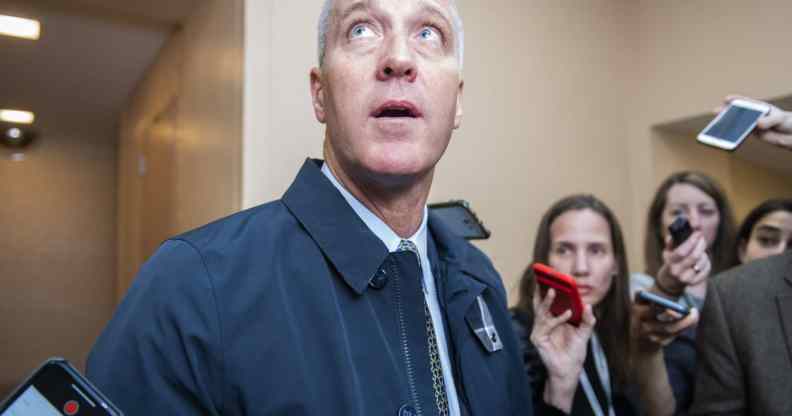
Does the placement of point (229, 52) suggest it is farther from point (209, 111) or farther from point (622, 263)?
point (622, 263)

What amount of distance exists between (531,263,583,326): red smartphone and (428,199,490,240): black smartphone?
0.60 ft

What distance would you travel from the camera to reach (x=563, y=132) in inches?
121

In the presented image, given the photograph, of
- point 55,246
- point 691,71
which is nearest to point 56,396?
point 691,71

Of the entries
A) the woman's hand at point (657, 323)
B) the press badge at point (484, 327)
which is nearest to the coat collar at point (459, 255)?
the press badge at point (484, 327)

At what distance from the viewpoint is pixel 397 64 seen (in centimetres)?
103

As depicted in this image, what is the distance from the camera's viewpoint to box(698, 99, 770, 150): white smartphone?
4.56 feet

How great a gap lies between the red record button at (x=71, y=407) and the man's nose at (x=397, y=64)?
2.05 feet

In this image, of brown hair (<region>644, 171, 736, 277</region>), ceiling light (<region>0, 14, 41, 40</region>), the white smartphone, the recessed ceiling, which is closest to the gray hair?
the white smartphone

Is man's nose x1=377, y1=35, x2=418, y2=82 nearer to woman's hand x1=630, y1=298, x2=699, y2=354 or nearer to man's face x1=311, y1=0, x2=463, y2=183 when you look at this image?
man's face x1=311, y1=0, x2=463, y2=183

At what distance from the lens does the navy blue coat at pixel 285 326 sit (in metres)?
0.82

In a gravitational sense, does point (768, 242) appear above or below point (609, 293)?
above

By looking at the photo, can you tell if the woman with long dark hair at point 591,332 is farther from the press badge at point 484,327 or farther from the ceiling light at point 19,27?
the ceiling light at point 19,27

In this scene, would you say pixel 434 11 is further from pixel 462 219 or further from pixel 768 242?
pixel 768 242

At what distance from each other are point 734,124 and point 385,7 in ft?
2.77
